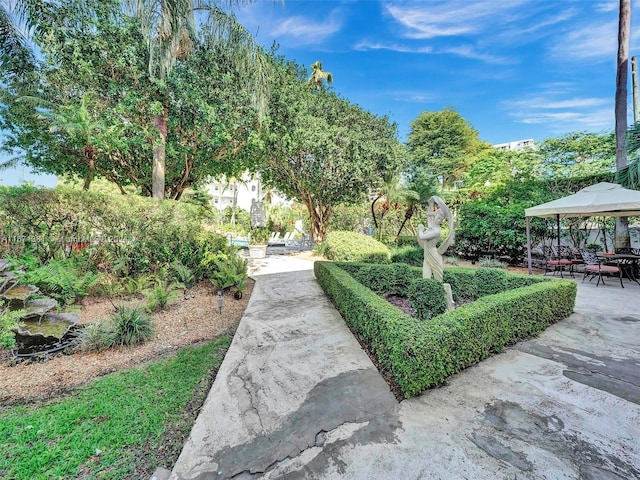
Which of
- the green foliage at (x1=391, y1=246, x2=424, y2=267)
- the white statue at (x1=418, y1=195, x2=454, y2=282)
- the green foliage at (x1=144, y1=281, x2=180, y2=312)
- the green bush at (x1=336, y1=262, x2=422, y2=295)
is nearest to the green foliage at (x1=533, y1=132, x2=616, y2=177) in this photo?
the green foliage at (x1=391, y1=246, x2=424, y2=267)

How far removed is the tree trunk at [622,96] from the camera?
7855mm

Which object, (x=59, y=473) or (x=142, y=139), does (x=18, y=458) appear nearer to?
(x=59, y=473)

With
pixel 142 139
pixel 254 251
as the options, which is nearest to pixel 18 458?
pixel 142 139

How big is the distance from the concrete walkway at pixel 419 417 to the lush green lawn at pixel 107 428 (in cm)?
30

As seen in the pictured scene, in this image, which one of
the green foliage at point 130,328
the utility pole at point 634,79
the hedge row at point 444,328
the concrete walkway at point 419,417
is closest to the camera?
the concrete walkway at point 419,417

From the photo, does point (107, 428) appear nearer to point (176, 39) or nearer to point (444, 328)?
point (444, 328)

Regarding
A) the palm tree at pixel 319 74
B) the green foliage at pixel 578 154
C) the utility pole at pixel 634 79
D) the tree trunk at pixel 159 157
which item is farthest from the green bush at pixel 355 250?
the palm tree at pixel 319 74

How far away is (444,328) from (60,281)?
5.74 meters

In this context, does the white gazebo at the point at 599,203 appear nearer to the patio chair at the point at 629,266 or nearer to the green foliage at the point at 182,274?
the patio chair at the point at 629,266

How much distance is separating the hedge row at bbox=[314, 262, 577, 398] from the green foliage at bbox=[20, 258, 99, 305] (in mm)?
4395

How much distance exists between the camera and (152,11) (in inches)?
249

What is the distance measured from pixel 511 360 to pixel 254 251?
9.81 metres

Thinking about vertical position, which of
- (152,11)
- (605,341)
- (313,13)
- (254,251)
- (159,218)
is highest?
(313,13)

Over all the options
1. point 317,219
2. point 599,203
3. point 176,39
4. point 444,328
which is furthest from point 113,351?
point 317,219
